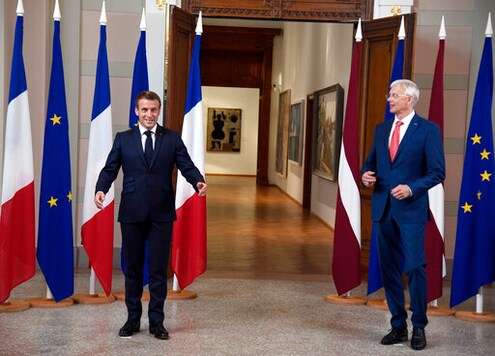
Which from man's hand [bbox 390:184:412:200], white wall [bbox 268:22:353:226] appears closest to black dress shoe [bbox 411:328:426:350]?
man's hand [bbox 390:184:412:200]

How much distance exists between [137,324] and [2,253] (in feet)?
4.19

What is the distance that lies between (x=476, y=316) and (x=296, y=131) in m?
10.9

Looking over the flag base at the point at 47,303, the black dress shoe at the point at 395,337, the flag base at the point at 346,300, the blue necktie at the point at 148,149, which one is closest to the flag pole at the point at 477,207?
the flag base at the point at 346,300

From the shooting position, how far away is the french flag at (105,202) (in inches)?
239

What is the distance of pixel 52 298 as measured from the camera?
6.13 m

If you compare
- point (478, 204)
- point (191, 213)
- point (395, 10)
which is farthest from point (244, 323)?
point (395, 10)

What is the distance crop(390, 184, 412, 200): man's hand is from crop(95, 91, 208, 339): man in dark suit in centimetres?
127

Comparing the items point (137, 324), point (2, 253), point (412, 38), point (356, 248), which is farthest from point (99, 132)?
point (412, 38)

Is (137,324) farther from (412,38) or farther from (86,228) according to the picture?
(412,38)

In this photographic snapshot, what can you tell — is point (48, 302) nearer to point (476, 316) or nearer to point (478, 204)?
point (476, 316)

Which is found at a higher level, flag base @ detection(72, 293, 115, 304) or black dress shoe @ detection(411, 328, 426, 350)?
black dress shoe @ detection(411, 328, 426, 350)

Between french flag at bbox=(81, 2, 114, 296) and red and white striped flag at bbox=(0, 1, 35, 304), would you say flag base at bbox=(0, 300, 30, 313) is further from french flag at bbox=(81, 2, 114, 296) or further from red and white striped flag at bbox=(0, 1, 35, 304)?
french flag at bbox=(81, 2, 114, 296)

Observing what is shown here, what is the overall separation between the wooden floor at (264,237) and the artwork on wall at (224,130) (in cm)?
799

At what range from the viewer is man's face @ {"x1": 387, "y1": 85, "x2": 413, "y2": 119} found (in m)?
5.11
